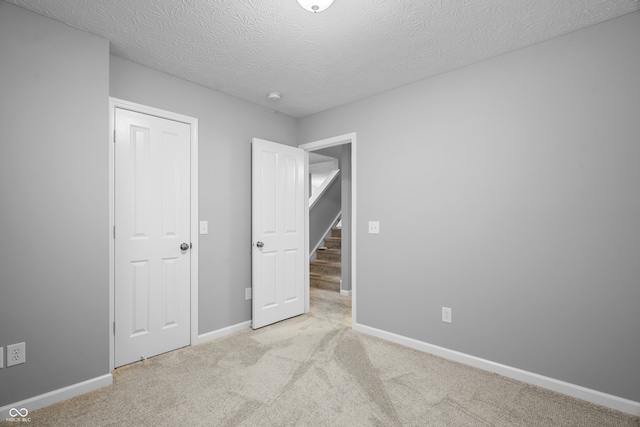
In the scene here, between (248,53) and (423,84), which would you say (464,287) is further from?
(248,53)

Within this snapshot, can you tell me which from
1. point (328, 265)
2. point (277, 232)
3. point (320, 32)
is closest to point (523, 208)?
point (320, 32)

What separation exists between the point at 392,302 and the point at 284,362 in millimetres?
1175

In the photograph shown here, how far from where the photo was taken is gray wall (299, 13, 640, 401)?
195 cm

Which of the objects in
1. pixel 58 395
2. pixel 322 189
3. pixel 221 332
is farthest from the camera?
pixel 322 189

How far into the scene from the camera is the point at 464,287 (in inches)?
102

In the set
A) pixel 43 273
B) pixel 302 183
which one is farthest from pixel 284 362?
pixel 302 183

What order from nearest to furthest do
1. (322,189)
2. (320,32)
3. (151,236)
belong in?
(320,32) → (151,236) → (322,189)

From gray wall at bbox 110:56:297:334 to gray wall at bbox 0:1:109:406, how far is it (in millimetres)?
602

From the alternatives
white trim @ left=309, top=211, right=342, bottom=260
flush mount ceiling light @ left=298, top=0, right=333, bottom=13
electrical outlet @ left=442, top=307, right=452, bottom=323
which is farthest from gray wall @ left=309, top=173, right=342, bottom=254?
flush mount ceiling light @ left=298, top=0, right=333, bottom=13

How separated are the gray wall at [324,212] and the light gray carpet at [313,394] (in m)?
3.20

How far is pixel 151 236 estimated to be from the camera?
2623 millimetres

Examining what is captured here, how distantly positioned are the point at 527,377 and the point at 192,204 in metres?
3.06

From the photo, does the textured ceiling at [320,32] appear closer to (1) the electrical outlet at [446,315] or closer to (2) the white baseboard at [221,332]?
(1) the electrical outlet at [446,315]

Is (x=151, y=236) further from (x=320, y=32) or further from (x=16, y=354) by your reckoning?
(x=320, y=32)
